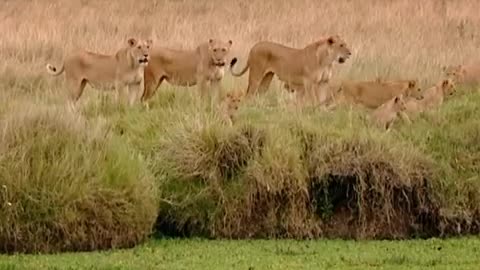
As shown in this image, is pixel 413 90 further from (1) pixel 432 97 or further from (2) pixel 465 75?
(2) pixel 465 75

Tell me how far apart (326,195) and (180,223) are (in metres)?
→ 1.38

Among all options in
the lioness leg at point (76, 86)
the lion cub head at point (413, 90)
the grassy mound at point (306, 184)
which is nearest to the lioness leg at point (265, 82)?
the lion cub head at point (413, 90)

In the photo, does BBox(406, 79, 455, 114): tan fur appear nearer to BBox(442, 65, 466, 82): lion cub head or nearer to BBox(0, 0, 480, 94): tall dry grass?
BBox(442, 65, 466, 82): lion cub head

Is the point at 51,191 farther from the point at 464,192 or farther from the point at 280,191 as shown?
the point at 464,192

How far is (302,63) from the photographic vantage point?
15367mm

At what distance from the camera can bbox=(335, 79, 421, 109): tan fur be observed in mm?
14609

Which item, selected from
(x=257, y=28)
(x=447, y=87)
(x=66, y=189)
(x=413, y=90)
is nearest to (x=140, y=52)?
(x=413, y=90)

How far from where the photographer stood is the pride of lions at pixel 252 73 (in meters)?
14.8

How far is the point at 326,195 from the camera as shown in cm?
1233

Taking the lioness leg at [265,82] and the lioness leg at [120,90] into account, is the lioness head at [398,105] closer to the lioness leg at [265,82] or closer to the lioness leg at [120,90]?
the lioness leg at [265,82]

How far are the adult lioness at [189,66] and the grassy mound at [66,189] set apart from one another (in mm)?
2939

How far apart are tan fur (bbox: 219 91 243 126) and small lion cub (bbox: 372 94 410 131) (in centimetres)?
142

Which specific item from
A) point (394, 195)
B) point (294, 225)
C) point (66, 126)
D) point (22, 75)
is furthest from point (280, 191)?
point (22, 75)

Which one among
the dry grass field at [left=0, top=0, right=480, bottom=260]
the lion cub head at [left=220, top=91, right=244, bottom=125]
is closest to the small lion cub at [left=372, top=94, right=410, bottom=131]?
the dry grass field at [left=0, top=0, right=480, bottom=260]
